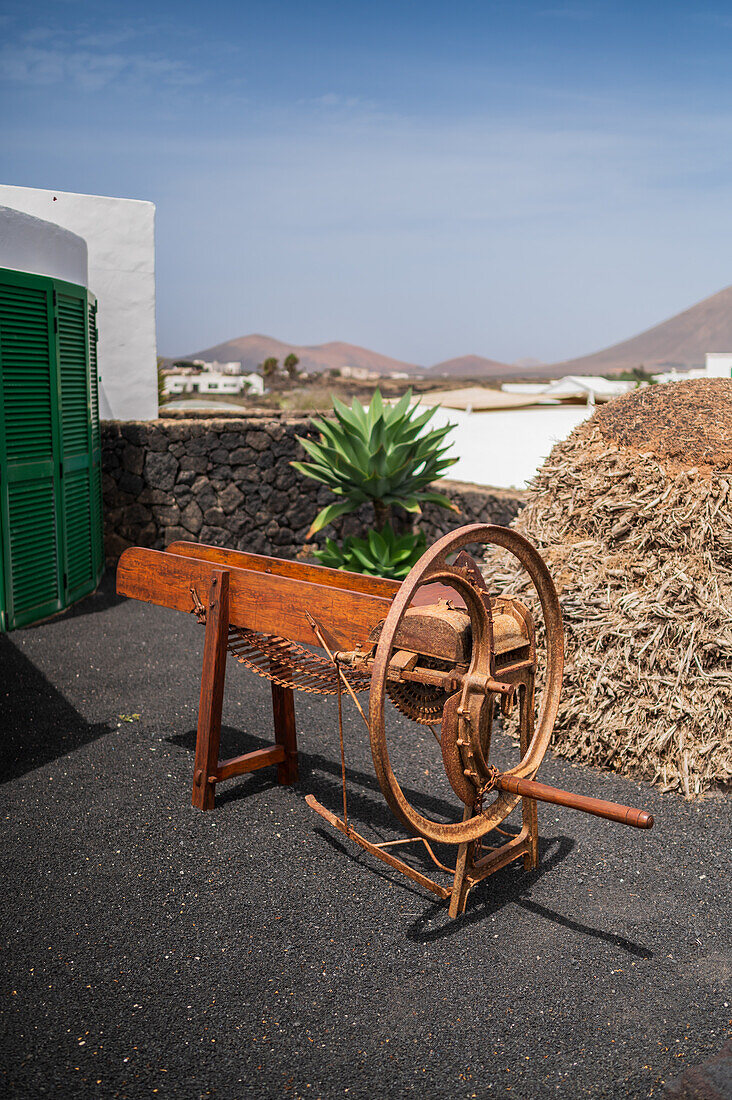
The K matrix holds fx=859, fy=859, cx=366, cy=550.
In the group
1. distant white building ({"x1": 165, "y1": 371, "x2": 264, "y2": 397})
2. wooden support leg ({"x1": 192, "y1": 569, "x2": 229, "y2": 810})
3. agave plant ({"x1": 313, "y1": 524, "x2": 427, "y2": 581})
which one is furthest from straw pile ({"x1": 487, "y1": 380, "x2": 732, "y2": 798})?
distant white building ({"x1": 165, "y1": 371, "x2": 264, "y2": 397})

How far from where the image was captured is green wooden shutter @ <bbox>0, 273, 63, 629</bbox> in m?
5.30

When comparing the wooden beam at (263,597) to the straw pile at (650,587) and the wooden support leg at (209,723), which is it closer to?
the wooden support leg at (209,723)

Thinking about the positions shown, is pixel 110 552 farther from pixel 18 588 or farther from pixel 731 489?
pixel 731 489

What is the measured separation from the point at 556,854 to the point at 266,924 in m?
1.07

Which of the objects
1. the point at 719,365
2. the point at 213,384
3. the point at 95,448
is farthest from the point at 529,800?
the point at 213,384

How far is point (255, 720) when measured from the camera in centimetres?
423

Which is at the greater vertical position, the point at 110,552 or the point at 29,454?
the point at 29,454

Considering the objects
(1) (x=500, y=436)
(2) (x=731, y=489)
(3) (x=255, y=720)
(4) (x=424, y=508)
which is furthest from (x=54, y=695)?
(1) (x=500, y=436)

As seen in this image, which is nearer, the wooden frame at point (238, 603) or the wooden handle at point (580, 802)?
the wooden handle at point (580, 802)

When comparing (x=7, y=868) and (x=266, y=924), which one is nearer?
(x=266, y=924)

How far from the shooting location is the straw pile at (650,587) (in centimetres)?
347

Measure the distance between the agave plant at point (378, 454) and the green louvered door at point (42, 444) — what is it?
1.67 metres

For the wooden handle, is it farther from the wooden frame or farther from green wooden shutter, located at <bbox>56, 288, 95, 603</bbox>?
green wooden shutter, located at <bbox>56, 288, 95, 603</bbox>

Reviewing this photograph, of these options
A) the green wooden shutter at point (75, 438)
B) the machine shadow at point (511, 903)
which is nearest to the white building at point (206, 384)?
the green wooden shutter at point (75, 438)
